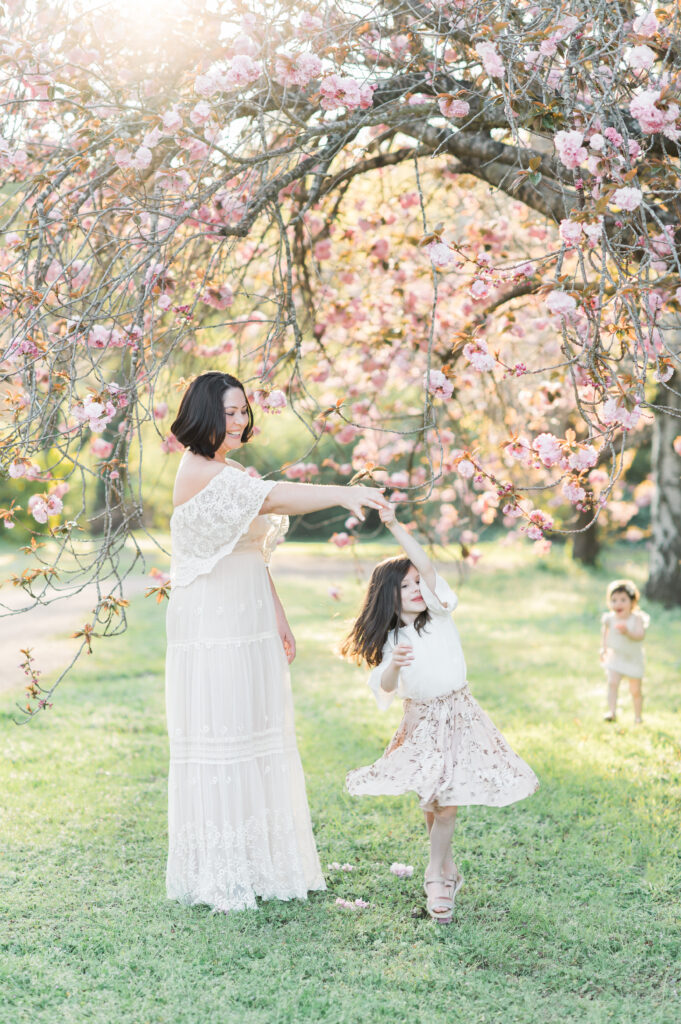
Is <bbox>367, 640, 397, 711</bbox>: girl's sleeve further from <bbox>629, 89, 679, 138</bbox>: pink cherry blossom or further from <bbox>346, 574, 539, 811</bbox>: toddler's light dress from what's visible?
<bbox>629, 89, 679, 138</bbox>: pink cherry blossom

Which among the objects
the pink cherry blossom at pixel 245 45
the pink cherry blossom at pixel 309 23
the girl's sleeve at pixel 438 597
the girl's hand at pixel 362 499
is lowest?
the girl's sleeve at pixel 438 597

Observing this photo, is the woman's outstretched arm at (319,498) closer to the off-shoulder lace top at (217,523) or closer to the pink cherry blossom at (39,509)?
the off-shoulder lace top at (217,523)

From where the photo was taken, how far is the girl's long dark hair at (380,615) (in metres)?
3.39

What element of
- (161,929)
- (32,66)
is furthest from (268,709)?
(32,66)

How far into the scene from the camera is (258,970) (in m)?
2.99

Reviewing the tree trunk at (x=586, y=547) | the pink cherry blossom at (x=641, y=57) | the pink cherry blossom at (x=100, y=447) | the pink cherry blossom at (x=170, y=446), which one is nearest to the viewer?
the pink cherry blossom at (x=641, y=57)

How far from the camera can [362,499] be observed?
308 cm

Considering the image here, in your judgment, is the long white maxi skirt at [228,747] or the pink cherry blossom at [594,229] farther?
the long white maxi skirt at [228,747]

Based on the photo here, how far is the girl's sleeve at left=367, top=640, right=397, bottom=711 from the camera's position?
11.0 feet

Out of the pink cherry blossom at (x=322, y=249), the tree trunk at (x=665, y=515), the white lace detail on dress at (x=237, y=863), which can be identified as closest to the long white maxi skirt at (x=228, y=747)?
the white lace detail on dress at (x=237, y=863)

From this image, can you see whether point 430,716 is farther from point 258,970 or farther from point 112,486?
point 112,486

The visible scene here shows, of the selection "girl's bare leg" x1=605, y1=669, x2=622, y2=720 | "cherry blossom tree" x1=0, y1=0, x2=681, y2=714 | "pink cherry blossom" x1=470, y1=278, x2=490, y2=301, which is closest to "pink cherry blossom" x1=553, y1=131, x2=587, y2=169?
"cherry blossom tree" x1=0, y1=0, x2=681, y2=714

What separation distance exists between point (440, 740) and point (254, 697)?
641mm

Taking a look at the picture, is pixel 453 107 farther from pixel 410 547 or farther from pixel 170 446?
pixel 170 446
